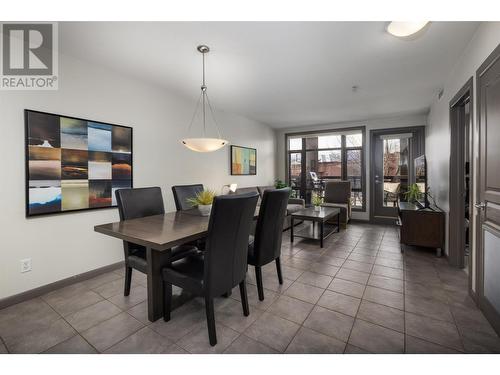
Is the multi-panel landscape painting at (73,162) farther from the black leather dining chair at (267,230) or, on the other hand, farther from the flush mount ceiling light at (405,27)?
the flush mount ceiling light at (405,27)

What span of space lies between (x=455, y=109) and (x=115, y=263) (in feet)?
14.6

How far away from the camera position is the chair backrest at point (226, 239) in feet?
4.91

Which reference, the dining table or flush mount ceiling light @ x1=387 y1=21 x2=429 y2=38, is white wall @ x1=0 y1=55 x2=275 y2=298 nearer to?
the dining table

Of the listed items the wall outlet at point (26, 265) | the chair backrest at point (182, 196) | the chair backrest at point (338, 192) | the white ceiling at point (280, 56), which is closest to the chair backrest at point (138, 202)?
the chair backrest at point (182, 196)

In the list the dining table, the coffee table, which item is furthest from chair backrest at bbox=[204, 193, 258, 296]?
the coffee table

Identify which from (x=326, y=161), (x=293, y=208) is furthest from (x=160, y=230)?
(x=326, y=161)

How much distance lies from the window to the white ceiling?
1.85 metres

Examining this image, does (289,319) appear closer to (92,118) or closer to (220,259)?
(220,259)

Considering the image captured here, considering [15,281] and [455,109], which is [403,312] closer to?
[455,109]

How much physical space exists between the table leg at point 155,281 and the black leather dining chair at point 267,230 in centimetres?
75

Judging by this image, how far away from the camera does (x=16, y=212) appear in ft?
6.97

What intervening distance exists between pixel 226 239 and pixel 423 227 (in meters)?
3.10

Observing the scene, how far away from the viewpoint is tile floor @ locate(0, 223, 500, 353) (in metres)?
1.56

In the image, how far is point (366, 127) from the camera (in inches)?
213
